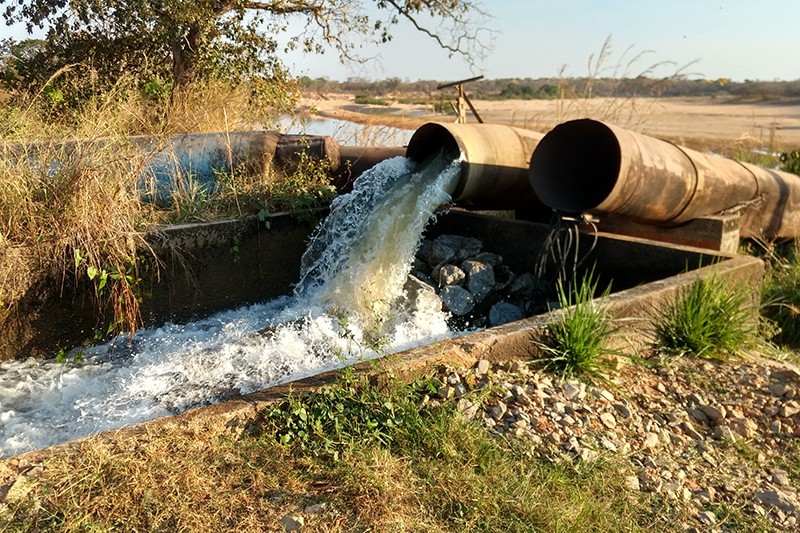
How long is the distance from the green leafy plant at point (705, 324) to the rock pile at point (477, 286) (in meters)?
1.51

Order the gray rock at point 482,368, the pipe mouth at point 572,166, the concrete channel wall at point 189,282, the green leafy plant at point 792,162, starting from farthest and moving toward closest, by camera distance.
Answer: the green leafy plant at point 792,162
the pipe mouth at point 572,166
the concrete channel wall at point 189,282
the gray rock at point 482,368

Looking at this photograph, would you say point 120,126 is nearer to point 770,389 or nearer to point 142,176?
point 142,176

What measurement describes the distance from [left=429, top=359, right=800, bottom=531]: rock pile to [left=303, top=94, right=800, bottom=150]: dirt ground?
5.53 metres

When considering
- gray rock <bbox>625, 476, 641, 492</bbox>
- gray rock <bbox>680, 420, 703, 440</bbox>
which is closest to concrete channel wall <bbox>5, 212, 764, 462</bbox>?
gray rock <bbox>680, 420, 703, 440</bbox>

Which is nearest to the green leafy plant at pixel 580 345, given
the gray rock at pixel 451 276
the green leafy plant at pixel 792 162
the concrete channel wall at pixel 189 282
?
the gray rock at pixel 451 276

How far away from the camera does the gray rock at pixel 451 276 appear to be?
6.34 meters

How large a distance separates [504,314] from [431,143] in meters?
1.90

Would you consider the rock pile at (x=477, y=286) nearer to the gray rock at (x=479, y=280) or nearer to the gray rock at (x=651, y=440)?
the gray rock at (x=479, y=280)

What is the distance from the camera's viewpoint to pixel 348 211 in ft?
21.6

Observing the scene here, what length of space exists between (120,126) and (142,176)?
153cm

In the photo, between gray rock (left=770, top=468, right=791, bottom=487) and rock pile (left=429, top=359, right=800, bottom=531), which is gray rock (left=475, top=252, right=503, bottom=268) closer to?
rock pile (left=429, top=359, right=800, bottom=531)

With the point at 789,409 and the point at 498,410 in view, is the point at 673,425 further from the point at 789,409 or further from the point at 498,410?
the point at 498,410

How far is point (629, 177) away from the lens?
547 centimetres

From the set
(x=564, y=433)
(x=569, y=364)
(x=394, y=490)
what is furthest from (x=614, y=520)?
(x=569, y=364)
